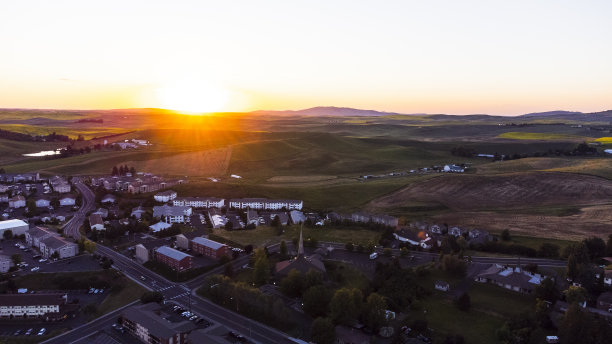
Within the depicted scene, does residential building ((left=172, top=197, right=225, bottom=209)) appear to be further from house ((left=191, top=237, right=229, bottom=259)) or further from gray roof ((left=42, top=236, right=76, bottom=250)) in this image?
gray roof ((left=42, top=236, right=76, bottom=250))

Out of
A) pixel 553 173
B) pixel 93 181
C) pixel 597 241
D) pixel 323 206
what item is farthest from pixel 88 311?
pixel 553 173

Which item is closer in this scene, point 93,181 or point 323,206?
point 323,206

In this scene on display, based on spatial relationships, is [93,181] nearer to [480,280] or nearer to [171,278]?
[171,278]

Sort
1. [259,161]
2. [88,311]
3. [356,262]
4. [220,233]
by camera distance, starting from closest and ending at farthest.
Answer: [88,311], [356,262], [220,233], [259,161]

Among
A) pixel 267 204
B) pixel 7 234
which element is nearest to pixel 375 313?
pixel 267 204

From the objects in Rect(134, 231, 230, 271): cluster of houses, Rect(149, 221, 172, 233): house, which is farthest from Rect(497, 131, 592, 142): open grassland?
Rect(134, 231, 230, 271): cluster of houses

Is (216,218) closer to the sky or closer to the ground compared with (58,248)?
closer to the sky

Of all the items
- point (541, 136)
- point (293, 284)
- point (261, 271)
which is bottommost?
point (293, 284)

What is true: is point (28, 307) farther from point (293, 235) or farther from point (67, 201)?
point (67, 201)

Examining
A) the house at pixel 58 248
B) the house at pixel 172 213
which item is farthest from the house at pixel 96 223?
the house at pixel 58 248
